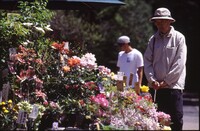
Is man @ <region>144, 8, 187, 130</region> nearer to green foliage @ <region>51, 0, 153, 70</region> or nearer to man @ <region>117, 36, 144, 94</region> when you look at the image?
man @ <region>117, 36, 144, 94</region>

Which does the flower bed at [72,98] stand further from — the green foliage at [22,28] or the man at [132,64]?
the man at [132,64]

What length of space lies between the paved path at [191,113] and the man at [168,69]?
5.72 m

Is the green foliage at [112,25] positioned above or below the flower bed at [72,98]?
above

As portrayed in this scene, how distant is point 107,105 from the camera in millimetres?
5559

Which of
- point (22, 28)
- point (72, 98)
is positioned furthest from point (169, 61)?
point (22, 28)

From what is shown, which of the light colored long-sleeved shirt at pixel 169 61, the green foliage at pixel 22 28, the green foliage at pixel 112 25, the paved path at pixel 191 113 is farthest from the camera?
the green foliage at pixel 112 25

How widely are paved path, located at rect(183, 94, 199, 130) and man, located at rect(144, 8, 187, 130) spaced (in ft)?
18.8

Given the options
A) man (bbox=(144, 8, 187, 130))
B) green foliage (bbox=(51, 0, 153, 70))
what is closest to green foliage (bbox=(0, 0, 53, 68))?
man (bbox=(144, 8, 187, 130))

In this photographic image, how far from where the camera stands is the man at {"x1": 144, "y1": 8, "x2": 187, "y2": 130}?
7.08m

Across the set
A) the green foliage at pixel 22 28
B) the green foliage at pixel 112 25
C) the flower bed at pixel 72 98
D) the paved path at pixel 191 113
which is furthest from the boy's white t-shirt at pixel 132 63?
the green foliage at pixel 112 25

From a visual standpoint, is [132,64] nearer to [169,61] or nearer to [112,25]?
[169,61]

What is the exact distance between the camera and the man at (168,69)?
279 inches

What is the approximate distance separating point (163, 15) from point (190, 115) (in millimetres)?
9889

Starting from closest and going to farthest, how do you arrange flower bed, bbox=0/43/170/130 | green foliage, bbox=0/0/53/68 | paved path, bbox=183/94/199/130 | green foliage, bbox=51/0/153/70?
flower bed, bbox=0/43/170/130, green foliage, bbox=0/0/53/68, paved path, bbox=183/94/199/130, green foliage, bbox=51/0/153/70
